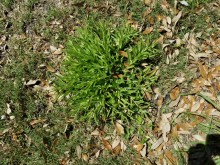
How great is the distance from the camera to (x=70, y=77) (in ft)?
12.4

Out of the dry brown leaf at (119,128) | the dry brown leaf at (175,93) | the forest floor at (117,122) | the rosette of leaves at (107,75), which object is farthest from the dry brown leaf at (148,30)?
the dry brown leaf at (119,128)

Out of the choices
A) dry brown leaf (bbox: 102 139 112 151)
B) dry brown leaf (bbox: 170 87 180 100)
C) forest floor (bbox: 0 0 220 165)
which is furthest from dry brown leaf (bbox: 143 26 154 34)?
dry brown leaf (bbox: 102 139 112 151)

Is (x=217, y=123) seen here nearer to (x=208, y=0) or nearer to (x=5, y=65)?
(x=208, y=0)

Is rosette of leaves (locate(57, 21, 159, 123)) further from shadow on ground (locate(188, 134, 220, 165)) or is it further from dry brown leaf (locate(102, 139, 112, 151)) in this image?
shadow on ground (locate(188, 134, 220, 165))

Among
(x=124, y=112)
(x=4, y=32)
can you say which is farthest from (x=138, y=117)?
(x=4, y=32)

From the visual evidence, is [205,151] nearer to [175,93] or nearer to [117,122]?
[175,93]

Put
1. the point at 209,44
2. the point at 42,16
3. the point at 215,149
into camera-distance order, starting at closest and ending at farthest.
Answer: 1. the point at 215,149
2. the point at 209,44
3. the point at 42,16

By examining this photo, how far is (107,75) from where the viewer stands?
378cm

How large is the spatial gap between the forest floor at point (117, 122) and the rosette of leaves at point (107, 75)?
0.53 ft

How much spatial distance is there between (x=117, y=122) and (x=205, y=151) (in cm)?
100

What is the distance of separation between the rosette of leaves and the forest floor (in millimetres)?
162

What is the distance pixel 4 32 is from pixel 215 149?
9.41 ft

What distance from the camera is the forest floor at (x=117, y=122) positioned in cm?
386

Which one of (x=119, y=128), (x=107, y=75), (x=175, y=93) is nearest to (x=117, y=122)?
(x=119, y=128)
